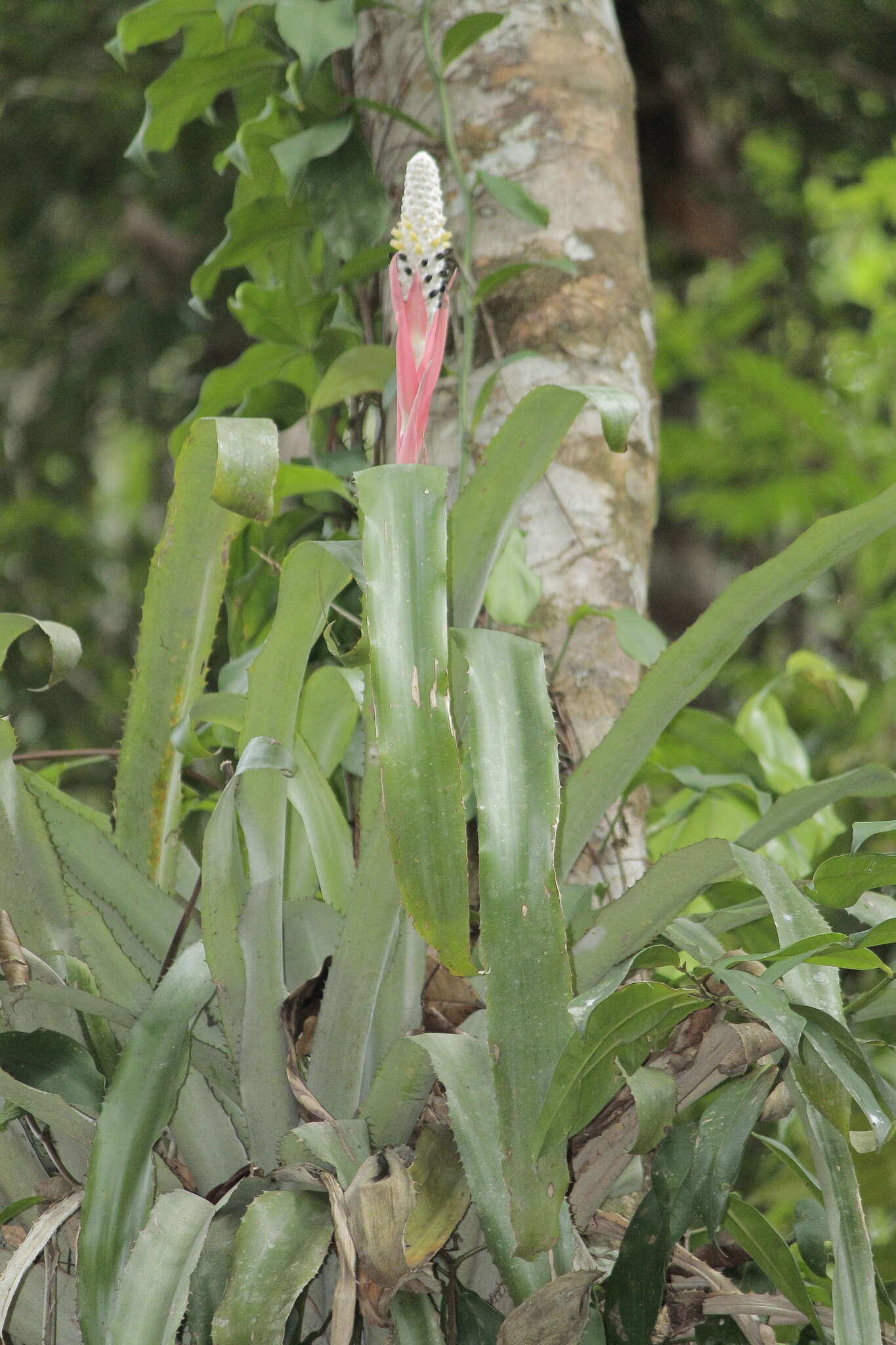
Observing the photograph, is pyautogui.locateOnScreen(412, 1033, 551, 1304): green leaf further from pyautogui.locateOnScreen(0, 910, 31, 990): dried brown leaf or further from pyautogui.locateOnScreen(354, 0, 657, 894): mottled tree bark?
pyautogui.locateOnScreen(354, 0, 657, 894): mottled tree bark

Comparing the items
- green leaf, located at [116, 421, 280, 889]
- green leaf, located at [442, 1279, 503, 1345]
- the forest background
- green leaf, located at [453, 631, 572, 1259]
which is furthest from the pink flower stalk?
the forest background

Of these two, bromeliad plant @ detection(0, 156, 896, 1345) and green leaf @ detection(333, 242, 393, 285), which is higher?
green leaf @ detection(333, 242, 393, 285)

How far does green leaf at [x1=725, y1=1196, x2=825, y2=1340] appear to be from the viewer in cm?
67

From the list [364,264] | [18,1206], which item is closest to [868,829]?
[18,1206]

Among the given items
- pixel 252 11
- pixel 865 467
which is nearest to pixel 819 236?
pixel 865 467

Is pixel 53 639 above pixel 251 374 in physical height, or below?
above

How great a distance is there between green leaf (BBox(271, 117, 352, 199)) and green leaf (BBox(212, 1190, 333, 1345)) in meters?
0.84

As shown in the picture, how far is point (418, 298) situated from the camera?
68cm

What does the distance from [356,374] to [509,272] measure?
0.16 m

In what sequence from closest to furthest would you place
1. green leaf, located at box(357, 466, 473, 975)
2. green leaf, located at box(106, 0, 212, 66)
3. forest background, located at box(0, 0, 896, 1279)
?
green leaf, located at box(357, 466, 473, 975) → green leaf, located at box(106, 0, 212, 66) → forest background, located at box(0, 0, 896, 1279)

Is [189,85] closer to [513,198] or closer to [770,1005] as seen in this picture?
[513,198]

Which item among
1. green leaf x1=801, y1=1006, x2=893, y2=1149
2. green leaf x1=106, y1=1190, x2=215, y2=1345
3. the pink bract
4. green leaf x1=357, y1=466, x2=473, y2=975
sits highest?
the pink bract

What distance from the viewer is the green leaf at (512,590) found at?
0.92m

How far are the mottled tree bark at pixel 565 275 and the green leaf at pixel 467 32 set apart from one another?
2.1 inches
